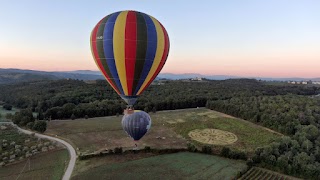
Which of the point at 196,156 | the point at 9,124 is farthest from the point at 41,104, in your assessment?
the point at 196,156

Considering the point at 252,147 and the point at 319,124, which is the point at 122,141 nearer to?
the point at 252,147

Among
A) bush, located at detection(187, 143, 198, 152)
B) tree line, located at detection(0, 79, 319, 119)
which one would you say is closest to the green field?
bush, located at detection(187, 143, 198, 152)

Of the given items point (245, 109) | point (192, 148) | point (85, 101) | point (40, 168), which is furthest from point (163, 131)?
point (85, 101)

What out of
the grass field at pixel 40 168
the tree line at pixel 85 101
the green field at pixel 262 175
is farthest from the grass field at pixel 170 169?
the tree line at pixel 85 101

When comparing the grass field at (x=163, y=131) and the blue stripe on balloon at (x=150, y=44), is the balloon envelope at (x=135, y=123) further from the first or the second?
the grass field at (x=163, y=131)

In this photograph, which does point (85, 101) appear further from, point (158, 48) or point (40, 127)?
point (158, 48)

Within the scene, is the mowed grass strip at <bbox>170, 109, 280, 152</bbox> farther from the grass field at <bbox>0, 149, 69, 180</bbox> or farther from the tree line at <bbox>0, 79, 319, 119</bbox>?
the grass field at <bbox>0, 149, 69, 180</bbox>
